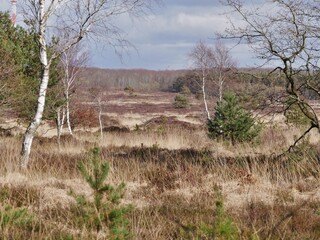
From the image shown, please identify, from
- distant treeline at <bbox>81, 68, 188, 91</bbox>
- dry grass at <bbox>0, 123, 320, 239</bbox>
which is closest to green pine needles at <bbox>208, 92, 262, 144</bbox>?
dry grass at <bbox>0, 123, 320, 239</bbox>

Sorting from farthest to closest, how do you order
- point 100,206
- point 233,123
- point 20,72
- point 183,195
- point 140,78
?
point 140,78 → point 20,72 → point 233,123 → point 183,195 → point 100,206

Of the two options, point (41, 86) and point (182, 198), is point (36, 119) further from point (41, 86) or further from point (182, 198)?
point (182, 198)

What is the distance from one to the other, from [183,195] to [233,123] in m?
7.32

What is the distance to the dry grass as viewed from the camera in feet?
14.0

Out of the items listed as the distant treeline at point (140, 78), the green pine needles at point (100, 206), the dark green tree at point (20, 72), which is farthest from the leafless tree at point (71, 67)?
the distant treeline at point (140, 78)

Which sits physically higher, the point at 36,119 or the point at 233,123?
the point at 36,119

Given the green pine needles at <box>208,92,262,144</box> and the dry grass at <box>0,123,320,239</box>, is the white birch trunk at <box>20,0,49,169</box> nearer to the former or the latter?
the dry grass at <box>0,123,320,239</box>

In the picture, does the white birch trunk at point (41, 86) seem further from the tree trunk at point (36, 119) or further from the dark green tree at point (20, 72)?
the dark green tree at point (20, 72)

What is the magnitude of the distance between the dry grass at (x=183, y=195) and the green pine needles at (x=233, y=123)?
376 cm

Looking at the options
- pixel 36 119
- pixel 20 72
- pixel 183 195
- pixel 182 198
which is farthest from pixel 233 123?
pixel 182 198

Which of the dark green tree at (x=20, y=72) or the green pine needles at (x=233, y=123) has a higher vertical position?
the dark green tree at (x=20, y=72)

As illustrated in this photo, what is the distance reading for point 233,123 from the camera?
1355cm

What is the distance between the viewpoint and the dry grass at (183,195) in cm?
427

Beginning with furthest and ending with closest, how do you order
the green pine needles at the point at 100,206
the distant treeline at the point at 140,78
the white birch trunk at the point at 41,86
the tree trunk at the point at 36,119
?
the distant treeline at the point at 140,78
the tree trunk at the point at 36,119
the white birch trunk at the point at 41,86
the green pine needles at the point at 100,206
